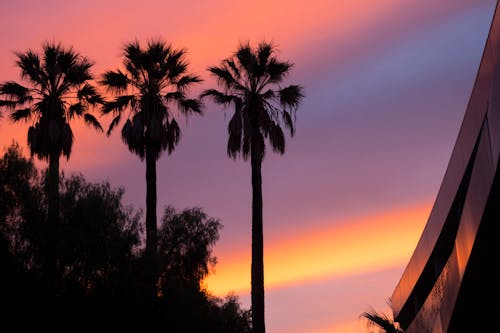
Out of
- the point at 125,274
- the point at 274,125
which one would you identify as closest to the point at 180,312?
the point at 125,274

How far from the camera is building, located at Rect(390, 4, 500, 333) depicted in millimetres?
14078

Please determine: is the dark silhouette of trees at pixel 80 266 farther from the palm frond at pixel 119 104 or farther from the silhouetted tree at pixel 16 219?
the palm frond at pixel 119 104

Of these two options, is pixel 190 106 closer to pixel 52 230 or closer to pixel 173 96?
pixel 173 96

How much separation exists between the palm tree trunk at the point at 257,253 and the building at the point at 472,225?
5.67 m

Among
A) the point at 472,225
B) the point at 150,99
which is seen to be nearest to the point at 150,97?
the point at 150,99

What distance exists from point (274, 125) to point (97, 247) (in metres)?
10.1

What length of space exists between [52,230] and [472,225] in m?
16.5

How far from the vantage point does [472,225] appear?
16031mm

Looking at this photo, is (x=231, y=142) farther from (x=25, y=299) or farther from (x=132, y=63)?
(x=25, y=299)

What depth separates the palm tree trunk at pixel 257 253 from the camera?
30.4 m

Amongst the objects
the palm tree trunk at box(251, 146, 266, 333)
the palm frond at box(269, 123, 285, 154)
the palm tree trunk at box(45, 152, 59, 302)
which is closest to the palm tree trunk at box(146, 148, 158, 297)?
the palm tree trunk at box(45, 152, 59, 302)

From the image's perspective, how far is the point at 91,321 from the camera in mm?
27688

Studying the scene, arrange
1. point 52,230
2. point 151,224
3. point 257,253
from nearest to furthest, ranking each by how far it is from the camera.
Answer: point 52,230
point 257,253
point 151,224

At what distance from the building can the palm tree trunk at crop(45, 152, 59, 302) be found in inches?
475
